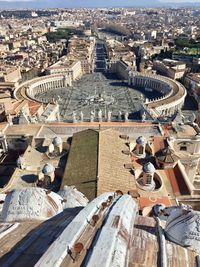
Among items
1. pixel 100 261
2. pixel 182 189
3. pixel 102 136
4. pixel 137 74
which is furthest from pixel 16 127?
pixel 137 74

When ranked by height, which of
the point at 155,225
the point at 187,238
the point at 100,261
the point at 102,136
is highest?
the point at 100,261

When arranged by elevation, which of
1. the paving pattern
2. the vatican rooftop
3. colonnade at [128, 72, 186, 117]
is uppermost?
the vatican rooftop

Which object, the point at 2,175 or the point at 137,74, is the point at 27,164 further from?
the point at 137,74

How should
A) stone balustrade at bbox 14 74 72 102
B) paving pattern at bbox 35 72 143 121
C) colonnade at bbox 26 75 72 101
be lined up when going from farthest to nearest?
colonnade at bbox 26 75 72 101
stone balustrade at bbox 14 74 72 102
paving pattern at bbox 35 72 143 121

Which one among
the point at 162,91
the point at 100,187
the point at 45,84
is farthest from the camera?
the point at 45,84

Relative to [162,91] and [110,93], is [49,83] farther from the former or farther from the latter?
[162,91]

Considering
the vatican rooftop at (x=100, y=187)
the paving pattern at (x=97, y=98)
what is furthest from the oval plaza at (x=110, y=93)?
the vatican rooftop at (x=100, y=187)

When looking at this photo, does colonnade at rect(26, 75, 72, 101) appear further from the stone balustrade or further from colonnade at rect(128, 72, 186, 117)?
colonnade at rect(128, 72, 186, 117)

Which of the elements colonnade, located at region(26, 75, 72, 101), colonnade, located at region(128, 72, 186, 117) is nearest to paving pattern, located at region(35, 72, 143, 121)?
colonnade, located at region(26, 75, 72, 101)

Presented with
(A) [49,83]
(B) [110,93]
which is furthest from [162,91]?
(A) [49,83]

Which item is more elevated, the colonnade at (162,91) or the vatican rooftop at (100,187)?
the vatican rooftop at (100,187)

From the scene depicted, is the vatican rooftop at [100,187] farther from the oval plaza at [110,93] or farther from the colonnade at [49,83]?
the colonnade at [49,83]
